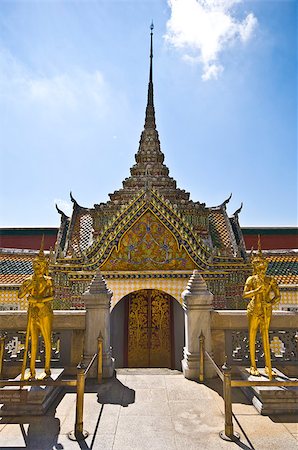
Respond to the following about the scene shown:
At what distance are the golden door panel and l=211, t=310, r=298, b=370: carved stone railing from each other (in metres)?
4.79

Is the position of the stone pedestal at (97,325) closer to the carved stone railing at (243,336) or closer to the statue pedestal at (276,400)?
the carved stone railing at (243,336)

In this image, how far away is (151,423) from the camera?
4.04 metres

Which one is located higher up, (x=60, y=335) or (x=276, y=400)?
(x=60, y=335)

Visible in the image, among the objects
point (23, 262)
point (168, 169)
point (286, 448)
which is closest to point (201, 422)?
point (286, 448)

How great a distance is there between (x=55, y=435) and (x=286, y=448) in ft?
9.43

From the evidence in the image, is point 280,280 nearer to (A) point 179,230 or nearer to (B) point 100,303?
(A) point 179,230

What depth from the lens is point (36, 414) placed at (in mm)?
4293

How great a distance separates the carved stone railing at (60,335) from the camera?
6.02m

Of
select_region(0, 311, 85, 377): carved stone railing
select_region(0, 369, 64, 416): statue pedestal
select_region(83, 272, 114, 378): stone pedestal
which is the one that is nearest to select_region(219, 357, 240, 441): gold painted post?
select_region(0, 369, 64, 416): statue pedestal

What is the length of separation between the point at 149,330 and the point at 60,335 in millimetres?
5157

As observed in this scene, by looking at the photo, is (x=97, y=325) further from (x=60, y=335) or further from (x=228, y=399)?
(x=228, y=399)

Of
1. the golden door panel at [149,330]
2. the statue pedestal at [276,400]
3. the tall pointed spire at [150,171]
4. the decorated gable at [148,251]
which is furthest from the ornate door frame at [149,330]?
the statue pedestal at [276,400]

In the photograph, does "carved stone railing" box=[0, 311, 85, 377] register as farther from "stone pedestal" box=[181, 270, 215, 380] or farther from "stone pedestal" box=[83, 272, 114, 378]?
"stone pedestal" box=[181, 270, 215, 380]

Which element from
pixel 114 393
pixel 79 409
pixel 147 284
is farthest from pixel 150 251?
pixel 79 409
